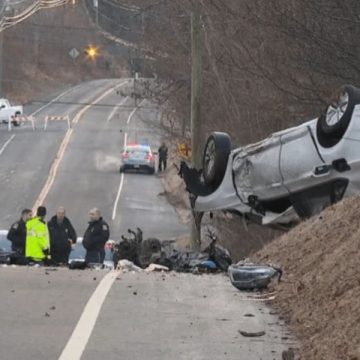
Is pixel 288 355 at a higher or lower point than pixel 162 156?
higher

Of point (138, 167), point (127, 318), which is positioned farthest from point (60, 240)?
point (138, 167)

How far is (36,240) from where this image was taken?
16.9 meters

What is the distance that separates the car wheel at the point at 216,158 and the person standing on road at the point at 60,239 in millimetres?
3420

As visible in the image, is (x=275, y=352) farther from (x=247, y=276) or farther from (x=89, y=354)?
(x=247, y=276)

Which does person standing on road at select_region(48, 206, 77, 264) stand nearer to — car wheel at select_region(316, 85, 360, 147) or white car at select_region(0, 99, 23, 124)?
car wheel at select_region(316, 85, 360, 147)

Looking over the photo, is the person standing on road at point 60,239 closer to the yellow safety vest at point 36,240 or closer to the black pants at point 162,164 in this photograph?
the yellow safety vest at point 36,240

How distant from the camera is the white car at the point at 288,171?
11422 millimetres

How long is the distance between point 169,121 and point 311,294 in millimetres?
31814

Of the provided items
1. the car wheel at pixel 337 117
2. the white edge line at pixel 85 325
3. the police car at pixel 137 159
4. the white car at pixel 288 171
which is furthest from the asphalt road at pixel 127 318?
the police car at pixel 137 159

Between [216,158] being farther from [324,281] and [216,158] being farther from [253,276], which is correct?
[324,281]

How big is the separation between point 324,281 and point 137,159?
4707cm

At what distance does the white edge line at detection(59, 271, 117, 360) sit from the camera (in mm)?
7547


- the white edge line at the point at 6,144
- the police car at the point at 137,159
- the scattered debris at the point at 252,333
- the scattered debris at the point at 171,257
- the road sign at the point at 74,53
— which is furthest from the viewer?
the road sign at the point at 74,53

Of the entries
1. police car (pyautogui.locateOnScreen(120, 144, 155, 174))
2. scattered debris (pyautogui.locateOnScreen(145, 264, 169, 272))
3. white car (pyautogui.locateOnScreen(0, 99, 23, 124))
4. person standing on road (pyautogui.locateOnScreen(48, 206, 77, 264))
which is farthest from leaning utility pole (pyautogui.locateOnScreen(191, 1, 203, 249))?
white car (pyautogui.locateOnScreen(0, 99, 23, 124))
